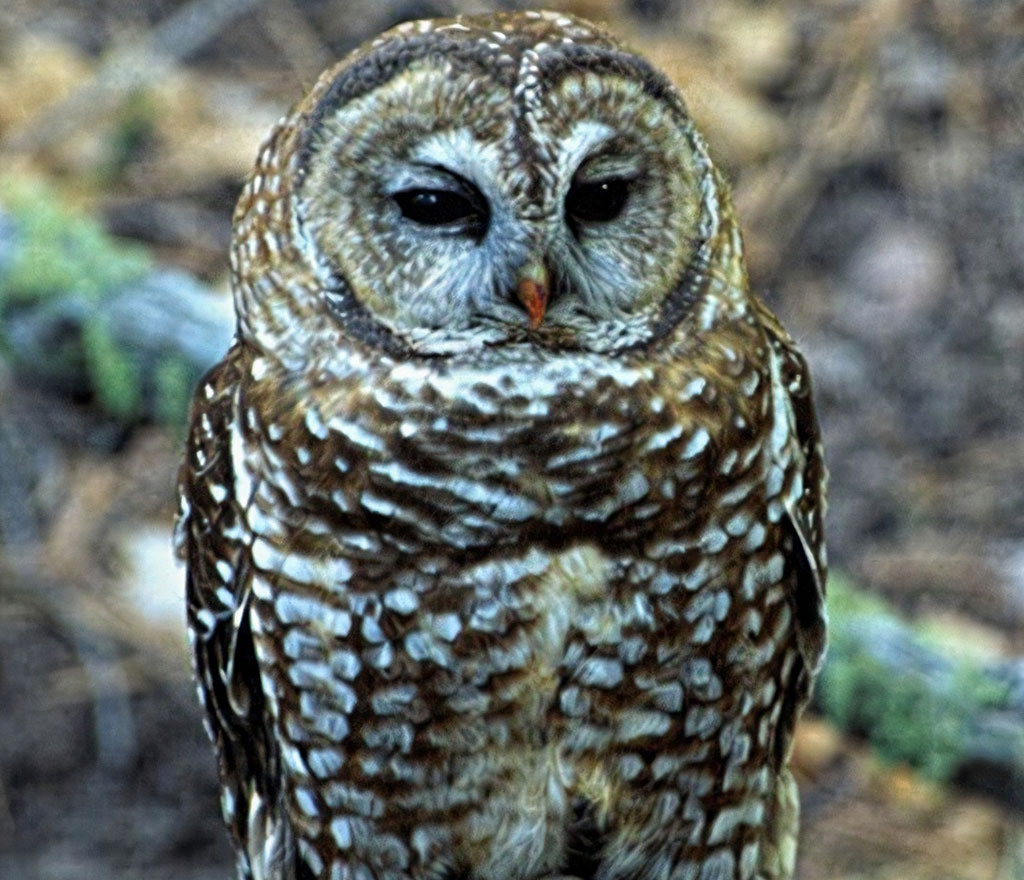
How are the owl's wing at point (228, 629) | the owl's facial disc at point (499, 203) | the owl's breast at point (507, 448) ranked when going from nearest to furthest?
the owl's facial disc at point (499, 203)
the owl's breast at point (507, 448)
the owl's wing at point (228, 629)

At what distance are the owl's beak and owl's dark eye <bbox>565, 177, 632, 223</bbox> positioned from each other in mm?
117

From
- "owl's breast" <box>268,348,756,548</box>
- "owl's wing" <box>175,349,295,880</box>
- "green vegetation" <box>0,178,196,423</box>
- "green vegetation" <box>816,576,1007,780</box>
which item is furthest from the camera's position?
"green vegetation" <box>0,178,196,423</box>

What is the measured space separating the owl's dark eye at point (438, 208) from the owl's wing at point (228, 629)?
1.45ft

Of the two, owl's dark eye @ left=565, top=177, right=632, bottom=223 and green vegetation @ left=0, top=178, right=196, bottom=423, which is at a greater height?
owl's dark eye @ left=565, top=177, right=632, bottom=223

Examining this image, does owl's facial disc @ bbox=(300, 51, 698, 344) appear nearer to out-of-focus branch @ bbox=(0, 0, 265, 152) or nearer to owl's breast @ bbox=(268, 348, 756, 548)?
owl's breast @ bbox=(268, 348, 756, 548)

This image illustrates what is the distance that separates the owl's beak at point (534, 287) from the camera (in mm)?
2260

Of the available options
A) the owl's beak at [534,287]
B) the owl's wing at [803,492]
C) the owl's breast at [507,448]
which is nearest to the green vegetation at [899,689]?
the owl's wing at [803,492]

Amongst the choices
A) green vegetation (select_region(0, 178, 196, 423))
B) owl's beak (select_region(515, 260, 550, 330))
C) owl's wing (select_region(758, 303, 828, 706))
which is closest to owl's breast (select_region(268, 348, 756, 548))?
owl's beak (select_region(515, 260, 550, 330))

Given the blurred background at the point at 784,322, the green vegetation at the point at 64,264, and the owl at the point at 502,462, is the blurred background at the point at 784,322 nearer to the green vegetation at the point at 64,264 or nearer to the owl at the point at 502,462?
the green vegetation at the point at 64,264

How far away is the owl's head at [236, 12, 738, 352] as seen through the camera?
88.5 inches

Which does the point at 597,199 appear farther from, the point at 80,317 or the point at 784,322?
the point at 784,322

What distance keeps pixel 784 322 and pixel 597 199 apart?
3335mm

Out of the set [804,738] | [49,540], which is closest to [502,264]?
[804,738]

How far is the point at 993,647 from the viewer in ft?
15.6
